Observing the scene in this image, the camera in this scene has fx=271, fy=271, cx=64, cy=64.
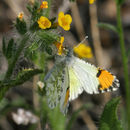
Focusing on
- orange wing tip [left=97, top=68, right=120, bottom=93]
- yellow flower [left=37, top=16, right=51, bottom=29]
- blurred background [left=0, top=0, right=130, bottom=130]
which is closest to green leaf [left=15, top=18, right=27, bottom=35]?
yellow flower [left=37, top=16, right=51, bottom=29]

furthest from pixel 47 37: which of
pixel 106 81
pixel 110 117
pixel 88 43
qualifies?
pixel 88 43

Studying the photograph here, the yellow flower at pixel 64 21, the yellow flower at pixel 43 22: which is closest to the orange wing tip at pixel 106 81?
the yellow flower at pixel 64 21

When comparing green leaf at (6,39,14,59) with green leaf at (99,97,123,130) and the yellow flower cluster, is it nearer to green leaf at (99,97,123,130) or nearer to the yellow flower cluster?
the yellow flower cluster

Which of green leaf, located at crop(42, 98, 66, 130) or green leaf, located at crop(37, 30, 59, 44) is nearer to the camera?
green leaf, located at crop(37, 30, 59, 44)

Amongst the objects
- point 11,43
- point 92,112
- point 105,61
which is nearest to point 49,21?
point 11,43

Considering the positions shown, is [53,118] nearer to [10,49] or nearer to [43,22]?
[10,49]

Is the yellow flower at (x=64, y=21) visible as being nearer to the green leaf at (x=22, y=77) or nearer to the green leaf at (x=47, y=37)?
the green leaf at (x=47, y=37)
